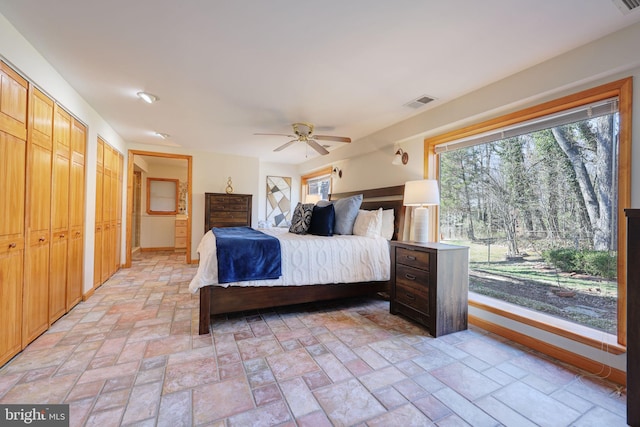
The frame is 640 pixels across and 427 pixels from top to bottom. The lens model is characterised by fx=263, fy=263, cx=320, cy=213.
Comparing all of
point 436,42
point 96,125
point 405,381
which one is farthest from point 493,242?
point 96,125

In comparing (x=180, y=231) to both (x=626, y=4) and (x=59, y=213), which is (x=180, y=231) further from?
(x=626, y=4)

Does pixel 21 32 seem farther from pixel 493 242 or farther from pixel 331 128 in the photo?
pixel 493 242

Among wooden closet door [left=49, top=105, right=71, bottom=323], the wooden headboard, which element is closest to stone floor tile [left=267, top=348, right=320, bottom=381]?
the wooden headboard

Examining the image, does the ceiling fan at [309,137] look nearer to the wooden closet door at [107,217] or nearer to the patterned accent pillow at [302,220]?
the patterned accent pillow at [302,220]

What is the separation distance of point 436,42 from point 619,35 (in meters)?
1.17

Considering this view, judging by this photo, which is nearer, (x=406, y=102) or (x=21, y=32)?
(x=21, y=32)

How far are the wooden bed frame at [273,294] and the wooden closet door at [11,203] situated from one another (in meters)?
1.21

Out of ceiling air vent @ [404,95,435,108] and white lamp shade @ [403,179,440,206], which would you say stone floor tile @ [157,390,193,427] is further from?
ceiling air vent @ [404,95,435,108]

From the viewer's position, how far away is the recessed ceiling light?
2.83 m

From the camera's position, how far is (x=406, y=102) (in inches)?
116

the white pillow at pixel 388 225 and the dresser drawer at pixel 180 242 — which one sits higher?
the white pillow at pixel 388 225

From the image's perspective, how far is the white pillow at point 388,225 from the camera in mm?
3440

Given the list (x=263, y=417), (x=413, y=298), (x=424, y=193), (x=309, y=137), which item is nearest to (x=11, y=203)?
(x=263, y=417)

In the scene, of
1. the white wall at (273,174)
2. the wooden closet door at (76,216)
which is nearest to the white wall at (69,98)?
the wooden closet door at (76,216)
